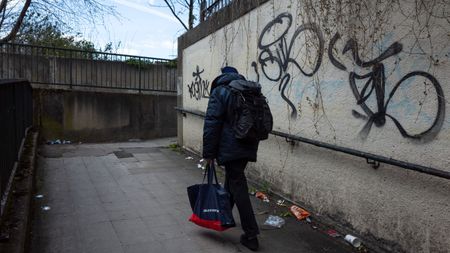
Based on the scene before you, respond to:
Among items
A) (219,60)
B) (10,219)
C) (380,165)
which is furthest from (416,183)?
(219,60)

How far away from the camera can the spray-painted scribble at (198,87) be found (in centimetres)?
778

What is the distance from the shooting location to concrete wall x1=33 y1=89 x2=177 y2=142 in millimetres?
10609

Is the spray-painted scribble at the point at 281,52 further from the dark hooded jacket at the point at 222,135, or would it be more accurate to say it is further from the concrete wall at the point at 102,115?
the concrete wall at the point at 102,115

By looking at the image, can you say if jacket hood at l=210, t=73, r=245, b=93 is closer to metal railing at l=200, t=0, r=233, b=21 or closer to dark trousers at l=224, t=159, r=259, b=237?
dark trousers at l=224, t=159, r=259, b=237

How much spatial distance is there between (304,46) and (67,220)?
3275 mm

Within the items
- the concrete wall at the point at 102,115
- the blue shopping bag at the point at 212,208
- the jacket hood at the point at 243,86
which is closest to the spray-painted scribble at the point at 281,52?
the jacket hood at the point at 243,86

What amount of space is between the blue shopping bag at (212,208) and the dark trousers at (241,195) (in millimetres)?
103

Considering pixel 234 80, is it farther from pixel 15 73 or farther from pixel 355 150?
pixel 15 73

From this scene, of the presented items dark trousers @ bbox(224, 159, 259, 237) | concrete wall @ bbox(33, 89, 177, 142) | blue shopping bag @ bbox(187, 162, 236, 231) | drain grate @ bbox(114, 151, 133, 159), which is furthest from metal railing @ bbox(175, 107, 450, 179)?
concrete wall @ bbox(33, 89, 177, 142)

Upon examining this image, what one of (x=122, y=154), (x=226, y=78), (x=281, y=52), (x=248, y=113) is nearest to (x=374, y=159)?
(x=248, y=113)

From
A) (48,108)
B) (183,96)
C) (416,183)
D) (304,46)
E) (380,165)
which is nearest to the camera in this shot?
(416,183)

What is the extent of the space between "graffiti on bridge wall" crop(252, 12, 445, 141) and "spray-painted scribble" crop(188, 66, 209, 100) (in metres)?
2.13

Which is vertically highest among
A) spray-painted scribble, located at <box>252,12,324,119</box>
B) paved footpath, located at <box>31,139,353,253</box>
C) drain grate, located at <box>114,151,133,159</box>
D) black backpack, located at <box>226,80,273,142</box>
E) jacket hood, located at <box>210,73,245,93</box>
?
spray-painted scribble, located at <box>252,12,324,119</box>

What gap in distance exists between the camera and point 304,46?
4594mm
